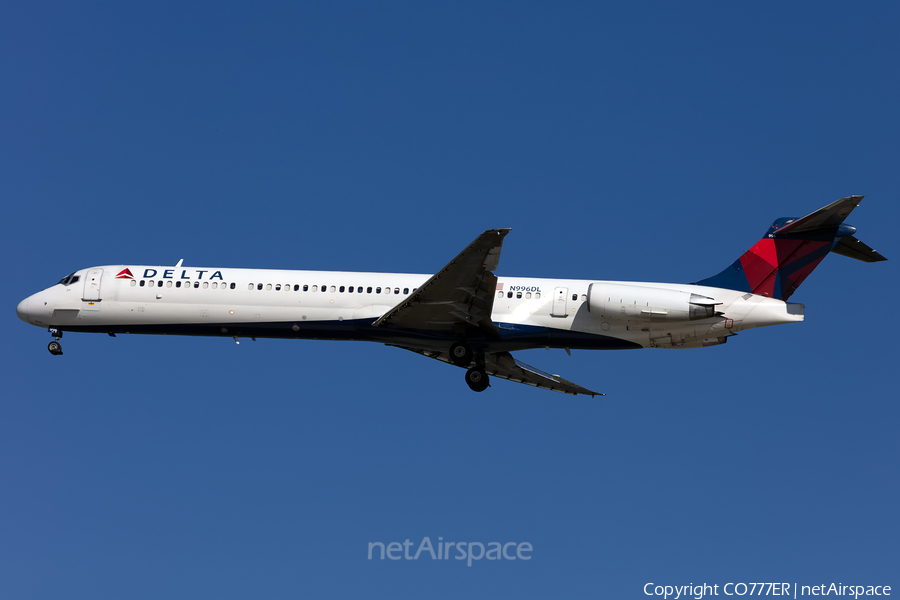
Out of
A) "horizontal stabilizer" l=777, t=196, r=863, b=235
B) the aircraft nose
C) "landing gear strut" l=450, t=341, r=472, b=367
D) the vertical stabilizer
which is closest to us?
"horizontal stabilizer" l=777, t=196, r=863, b=235

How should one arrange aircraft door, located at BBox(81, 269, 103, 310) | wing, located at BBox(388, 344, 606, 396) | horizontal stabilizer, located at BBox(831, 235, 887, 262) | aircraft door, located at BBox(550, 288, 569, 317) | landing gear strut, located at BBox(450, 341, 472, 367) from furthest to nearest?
wing, located at BBox(388, 344, 606, 396), aircraft door, located at BBox(81, 269, 103, 310), landing gear strut, located at BBox(450, 341, 472, 367), aircraft door, located at BBox(550, 288, 569, 317), horizontal stabilizer, located at BBox(831, 235, 887, 262)

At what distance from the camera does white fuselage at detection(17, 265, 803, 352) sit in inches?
960

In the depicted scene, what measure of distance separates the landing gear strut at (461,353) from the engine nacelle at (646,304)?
3.73m

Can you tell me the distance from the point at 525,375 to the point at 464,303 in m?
6.38

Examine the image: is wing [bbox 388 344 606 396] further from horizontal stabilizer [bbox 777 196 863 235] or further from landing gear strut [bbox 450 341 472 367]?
horizontal stabilizer [bbox 777 196 863 235]

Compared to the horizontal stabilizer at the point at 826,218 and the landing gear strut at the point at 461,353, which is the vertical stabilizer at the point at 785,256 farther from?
the landing gear strut at the point at 461,353

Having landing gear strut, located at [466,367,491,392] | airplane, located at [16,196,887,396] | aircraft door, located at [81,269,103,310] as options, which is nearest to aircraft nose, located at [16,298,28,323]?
airplane, located at [16,196,887,396]

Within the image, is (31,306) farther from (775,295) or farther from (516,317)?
(775,295)

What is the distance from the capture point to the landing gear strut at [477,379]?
26562 mm

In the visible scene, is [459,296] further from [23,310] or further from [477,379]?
[23,310]

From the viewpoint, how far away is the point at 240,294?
26.9m

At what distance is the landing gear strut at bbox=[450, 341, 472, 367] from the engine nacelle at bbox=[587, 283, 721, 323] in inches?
147

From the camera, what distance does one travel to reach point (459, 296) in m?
24.6

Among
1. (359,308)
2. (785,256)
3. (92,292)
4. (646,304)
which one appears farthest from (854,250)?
(92,292)
